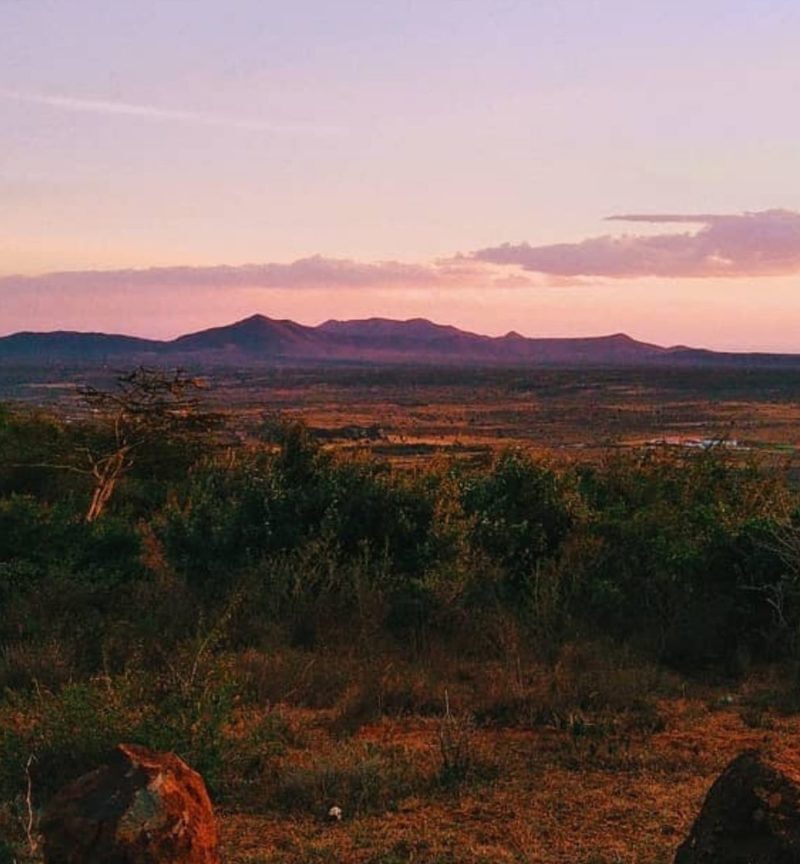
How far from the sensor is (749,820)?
4.16 metres

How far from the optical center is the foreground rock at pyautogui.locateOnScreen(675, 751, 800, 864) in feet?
13.3

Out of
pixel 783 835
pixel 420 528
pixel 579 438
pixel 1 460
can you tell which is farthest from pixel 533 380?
pixel 783 835

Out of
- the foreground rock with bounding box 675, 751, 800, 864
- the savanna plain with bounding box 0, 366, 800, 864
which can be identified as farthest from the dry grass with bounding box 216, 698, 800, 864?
the foreground rock with bounding box 675, 751, 800, 864

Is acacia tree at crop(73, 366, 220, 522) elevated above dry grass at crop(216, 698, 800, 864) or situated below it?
above

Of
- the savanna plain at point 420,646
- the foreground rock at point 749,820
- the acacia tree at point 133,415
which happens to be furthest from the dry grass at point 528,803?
the acacia tree at point 133,415

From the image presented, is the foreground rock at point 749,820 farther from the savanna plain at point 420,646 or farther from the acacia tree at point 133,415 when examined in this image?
the acacia tree at point 133,415

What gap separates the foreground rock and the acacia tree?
45.4ft

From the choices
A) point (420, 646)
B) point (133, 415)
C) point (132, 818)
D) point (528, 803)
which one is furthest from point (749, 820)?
point (133, 415)

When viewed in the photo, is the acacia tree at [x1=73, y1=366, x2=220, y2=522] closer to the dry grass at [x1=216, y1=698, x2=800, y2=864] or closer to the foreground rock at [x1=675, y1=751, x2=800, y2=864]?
the dry grass at [x1=216, y1=698, x2=800, y2=864]

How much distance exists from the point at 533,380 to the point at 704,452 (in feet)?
282

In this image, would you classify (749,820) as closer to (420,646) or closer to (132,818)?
(132,818)

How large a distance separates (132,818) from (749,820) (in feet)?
8.40

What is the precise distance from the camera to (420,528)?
10.9 m

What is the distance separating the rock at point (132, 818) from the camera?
411cm
